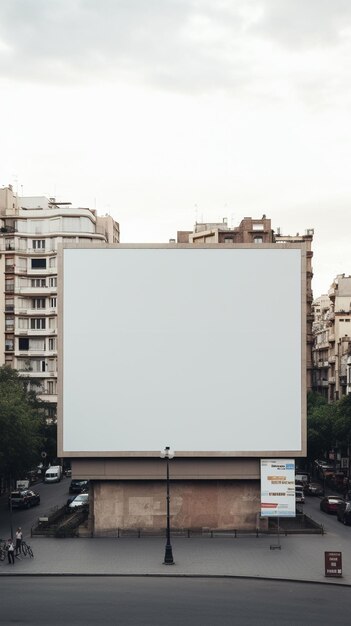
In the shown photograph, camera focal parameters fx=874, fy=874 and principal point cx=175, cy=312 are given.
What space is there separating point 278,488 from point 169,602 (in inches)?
683

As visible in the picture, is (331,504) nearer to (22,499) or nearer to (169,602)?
(22,499)

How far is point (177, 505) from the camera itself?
49.0m

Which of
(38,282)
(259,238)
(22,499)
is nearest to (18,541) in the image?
(22,499)

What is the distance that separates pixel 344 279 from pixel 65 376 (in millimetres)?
88088

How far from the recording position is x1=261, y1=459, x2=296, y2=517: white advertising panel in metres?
46.2

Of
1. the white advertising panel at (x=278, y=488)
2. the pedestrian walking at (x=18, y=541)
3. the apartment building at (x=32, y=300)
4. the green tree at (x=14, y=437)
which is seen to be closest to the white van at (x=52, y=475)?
the apartment building at (x=32, y=300)

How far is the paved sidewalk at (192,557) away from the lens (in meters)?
37.0

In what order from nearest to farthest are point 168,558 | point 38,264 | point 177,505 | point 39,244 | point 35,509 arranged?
point 168,558 → point 177,505 → point 35,509 → point 38,264 → point 39,244

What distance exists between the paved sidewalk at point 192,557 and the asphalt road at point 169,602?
1.53m

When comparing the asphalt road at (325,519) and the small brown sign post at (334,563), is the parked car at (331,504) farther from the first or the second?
the small brown sign post at (334,563)

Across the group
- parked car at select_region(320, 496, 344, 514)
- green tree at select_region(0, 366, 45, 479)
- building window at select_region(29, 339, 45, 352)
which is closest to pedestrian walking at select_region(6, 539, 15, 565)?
green tree at select_region(0, 366, 45, 479)

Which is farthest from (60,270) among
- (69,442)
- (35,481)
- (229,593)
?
(35,481)

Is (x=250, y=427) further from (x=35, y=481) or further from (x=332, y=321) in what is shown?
(x=332, y=321)

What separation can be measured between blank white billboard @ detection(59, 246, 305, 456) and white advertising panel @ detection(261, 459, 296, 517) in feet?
4.76
